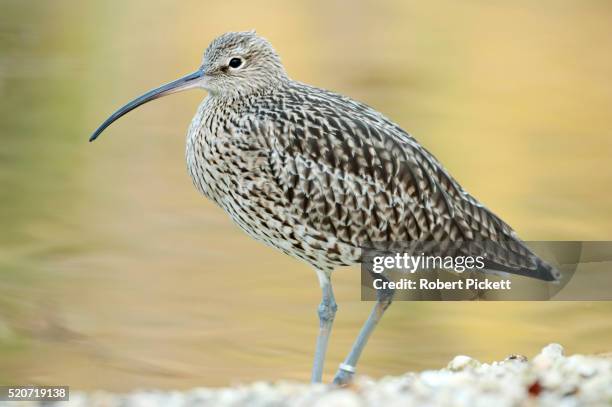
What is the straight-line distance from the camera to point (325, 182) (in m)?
7.41

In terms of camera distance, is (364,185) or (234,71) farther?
(234,71)

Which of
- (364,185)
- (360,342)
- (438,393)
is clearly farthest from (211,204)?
(438,393)

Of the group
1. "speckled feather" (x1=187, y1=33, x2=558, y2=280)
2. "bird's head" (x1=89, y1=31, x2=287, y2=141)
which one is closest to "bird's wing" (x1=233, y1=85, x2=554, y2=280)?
"speckled feather" (x1=187, y1=33, x2=558, y2=280)

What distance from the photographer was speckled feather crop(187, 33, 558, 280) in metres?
7.34

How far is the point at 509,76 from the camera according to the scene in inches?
655

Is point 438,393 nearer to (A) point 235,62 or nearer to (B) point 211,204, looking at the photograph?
(A) point 235,62

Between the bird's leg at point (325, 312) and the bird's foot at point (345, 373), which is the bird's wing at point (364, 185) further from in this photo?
the bird's foot at point (345, 373)

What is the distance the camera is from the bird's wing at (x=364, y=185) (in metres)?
7.37

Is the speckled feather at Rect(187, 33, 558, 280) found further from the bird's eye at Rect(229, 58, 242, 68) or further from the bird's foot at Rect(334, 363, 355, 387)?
the bird's foot at Rect(334, 363, 355, 387)

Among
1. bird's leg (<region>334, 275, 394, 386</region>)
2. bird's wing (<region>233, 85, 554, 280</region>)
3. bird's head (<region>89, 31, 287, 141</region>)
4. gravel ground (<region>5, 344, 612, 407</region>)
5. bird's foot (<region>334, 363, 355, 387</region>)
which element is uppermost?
bird's head (<region>89, 31, 287, 141</region>)

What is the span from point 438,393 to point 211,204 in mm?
6818

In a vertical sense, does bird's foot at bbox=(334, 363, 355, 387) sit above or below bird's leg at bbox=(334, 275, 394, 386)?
below

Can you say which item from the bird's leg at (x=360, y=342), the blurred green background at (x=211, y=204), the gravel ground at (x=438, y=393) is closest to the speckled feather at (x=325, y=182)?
the bird's leg at (x=360, y=342)

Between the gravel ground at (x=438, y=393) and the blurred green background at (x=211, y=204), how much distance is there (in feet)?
7.79
